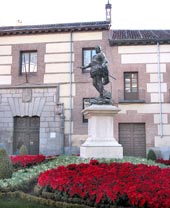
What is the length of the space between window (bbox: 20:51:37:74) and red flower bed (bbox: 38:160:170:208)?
47.2 feet

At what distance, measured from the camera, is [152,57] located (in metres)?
19.2

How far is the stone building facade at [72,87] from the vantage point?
739 inches

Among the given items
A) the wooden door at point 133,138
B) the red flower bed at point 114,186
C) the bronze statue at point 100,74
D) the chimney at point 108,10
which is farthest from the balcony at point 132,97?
the red flower bed at point 114,186

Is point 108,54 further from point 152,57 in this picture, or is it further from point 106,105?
point 106,105

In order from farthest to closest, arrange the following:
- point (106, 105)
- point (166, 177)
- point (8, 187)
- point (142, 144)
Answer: point (142, 144), point (106, 105), point (8, 187), point (166, 177)

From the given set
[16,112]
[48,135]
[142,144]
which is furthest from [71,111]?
[142,144]

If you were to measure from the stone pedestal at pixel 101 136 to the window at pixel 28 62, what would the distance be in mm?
10380

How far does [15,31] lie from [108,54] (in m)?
6.53

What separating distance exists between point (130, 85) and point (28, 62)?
23.1ft

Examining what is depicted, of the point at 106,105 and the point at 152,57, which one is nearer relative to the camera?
the point at 106,105

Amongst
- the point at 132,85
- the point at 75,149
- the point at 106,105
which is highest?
the point at 132,85

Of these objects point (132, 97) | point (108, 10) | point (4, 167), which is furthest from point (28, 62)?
point (4, 167)

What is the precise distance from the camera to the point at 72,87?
1939 cm

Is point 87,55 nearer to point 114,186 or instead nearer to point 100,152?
point 100,152
